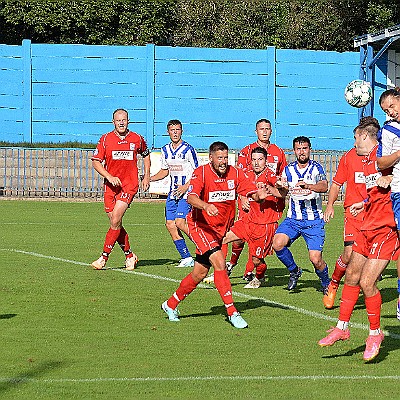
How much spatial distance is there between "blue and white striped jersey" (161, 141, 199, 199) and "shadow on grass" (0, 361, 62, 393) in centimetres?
761

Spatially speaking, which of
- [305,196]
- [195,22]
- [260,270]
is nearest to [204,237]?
[305,196]

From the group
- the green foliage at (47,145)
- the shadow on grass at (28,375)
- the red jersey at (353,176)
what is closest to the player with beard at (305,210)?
the red jersey at (353,176)

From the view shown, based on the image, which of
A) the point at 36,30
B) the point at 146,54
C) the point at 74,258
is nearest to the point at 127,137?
the point at 74,258

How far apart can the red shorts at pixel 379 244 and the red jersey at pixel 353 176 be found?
286 cm

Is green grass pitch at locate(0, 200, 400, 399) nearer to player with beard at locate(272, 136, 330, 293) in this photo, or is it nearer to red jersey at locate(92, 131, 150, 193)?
player with beard at locate(272, 136, 330, 293)

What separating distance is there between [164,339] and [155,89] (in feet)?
82.1

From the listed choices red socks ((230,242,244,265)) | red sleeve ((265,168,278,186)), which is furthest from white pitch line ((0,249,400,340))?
red sleeve ((265,168,278,186))

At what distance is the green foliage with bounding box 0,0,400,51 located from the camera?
43500 millimetres

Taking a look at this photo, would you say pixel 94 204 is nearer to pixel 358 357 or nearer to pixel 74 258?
pixel 74 258

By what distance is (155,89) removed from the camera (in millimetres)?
34000

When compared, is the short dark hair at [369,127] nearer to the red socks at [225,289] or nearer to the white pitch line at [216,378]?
the red socks at [225,289]

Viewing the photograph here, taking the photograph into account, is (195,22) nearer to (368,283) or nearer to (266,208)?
(266,208)

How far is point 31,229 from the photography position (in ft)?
68.2

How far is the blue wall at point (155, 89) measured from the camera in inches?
1325
